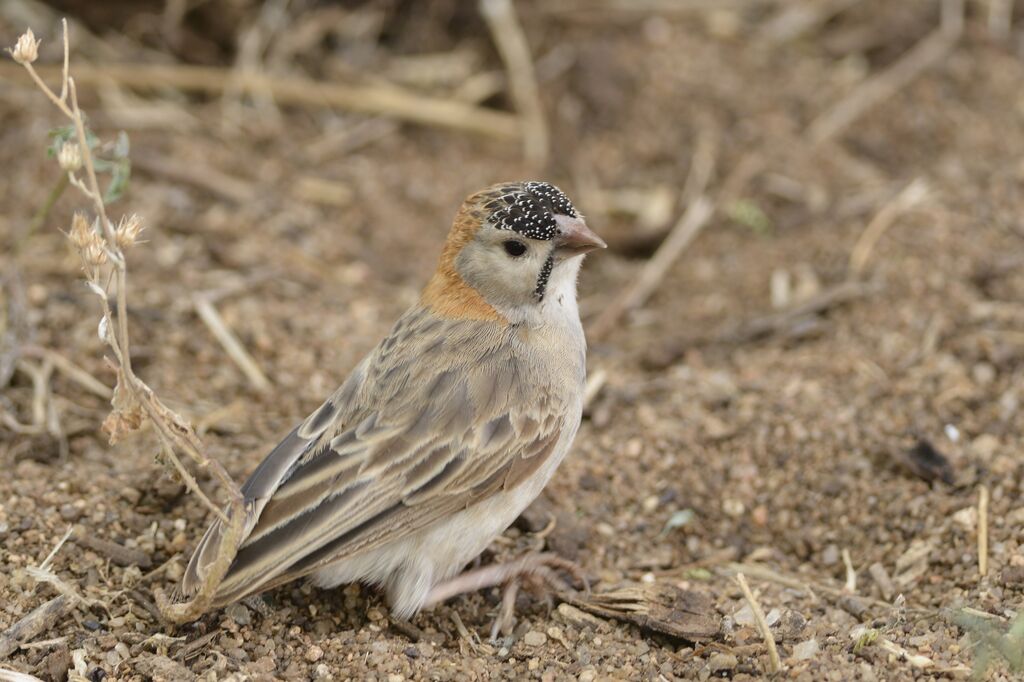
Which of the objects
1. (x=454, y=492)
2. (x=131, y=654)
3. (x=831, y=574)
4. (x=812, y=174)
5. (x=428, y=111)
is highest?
(x=428, y=111)

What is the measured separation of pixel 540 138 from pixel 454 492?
457 cm

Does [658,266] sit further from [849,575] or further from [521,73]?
[849,575]

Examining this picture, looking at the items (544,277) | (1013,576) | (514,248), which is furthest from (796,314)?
(1013,576)

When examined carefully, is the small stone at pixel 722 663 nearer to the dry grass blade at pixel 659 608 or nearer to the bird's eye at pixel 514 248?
the dry grass blade at pixel 659 608

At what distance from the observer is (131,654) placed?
4352 mm

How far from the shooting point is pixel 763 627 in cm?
446

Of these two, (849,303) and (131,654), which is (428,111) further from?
(131,654)

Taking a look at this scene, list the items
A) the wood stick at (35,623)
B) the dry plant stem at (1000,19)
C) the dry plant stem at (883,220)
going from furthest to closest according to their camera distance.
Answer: the dry plant stem at (1000,19), the dry plant stem at (883,220), the wood stick at (35,623)

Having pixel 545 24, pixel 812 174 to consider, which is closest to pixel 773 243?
pixel 812 174

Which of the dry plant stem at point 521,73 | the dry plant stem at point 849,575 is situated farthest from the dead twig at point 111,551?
the dry plant stem at point 521,73

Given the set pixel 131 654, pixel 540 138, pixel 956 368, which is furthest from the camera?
pixel 540 138

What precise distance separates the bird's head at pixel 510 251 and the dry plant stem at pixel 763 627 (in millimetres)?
1447

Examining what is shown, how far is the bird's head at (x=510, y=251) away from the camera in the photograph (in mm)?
5129

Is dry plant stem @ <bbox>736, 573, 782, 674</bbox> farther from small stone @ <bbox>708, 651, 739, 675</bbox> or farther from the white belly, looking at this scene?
the white belly
